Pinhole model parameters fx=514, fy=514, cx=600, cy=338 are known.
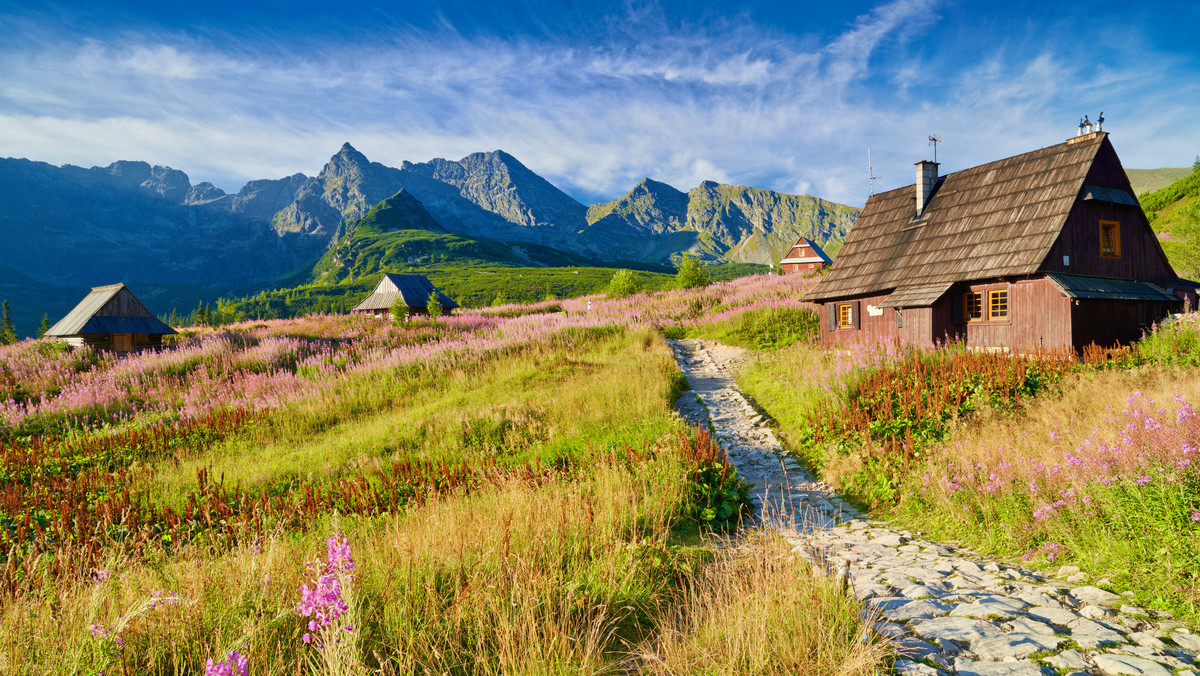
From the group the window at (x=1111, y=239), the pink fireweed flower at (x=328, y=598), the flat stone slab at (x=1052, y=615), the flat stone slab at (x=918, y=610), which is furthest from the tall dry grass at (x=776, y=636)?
the window at (x=1111, y=239)

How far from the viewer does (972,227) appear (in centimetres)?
1838

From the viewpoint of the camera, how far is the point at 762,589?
3.82m

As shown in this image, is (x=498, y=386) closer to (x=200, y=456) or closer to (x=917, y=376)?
(x=200, y=456)

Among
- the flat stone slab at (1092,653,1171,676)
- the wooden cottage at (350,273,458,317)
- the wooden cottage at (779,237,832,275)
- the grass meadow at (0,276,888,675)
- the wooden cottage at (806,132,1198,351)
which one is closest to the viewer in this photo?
the flat stone slab at (1092,653,1171,676)

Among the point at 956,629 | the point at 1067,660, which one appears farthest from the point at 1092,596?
the point at 956,629

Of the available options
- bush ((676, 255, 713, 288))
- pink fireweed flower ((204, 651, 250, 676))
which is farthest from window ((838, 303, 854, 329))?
pink fireweed flower ((204, 651, 250, 676))

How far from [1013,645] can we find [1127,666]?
0.54m

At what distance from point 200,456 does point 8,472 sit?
2.77 meters

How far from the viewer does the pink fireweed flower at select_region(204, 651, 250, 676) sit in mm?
1942

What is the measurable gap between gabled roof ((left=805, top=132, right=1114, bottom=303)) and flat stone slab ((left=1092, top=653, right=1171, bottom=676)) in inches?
634

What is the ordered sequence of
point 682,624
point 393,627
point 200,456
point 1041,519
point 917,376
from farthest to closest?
point 917,376 → point 200,456 → point 1041,519 → point 682,624 → point 393,627

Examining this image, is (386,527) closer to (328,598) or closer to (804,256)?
(328,598)

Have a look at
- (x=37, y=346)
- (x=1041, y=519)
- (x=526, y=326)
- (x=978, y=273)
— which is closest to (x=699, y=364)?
(x=526, y=326)

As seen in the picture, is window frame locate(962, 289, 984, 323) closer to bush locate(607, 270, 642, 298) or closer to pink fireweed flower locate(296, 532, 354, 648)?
bush locate(607, 270, 642, 298)
